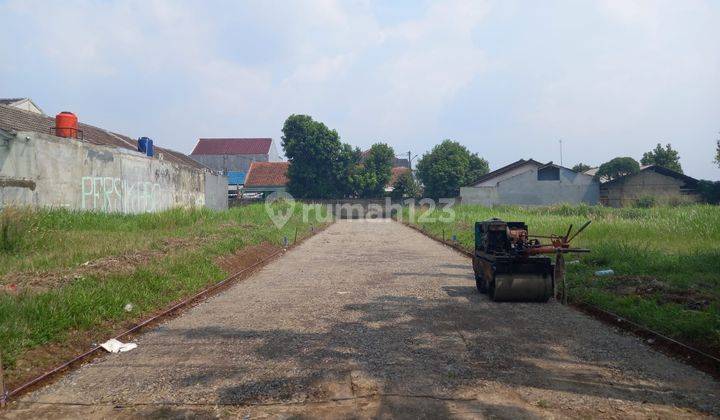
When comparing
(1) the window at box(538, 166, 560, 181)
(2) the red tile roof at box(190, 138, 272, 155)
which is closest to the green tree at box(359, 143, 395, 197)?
(1) the window at box(538, 166, 560, 181)

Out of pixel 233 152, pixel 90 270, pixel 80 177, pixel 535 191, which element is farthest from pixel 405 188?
pixel 90 270

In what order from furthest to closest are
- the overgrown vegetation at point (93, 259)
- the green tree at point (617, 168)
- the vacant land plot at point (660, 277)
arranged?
1. the green tree at point (617, 168)
2. the vacant land plot at point (660, 277)
3. the overgrown vegetation at point (93, 259)

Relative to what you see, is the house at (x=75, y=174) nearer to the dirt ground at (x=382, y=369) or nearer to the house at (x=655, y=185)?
the dirt ground at (x=382, y=369)

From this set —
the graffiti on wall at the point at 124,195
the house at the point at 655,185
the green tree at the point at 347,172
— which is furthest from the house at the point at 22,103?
the house at the point at 655,185

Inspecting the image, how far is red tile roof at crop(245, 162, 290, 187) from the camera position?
5297 cm

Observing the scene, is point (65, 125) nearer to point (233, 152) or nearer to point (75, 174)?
point (75, 174)

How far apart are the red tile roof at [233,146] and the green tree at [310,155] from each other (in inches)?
877

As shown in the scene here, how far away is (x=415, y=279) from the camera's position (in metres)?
10.9

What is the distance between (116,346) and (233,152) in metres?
62.8

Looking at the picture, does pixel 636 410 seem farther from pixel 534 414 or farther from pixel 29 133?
pixel 29 133

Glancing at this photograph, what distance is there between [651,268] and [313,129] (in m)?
37.7

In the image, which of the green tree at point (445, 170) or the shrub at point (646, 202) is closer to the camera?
the shrub at point (646, 202)

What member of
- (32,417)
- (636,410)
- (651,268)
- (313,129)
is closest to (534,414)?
(636,410)

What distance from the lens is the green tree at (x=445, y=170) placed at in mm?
47781
